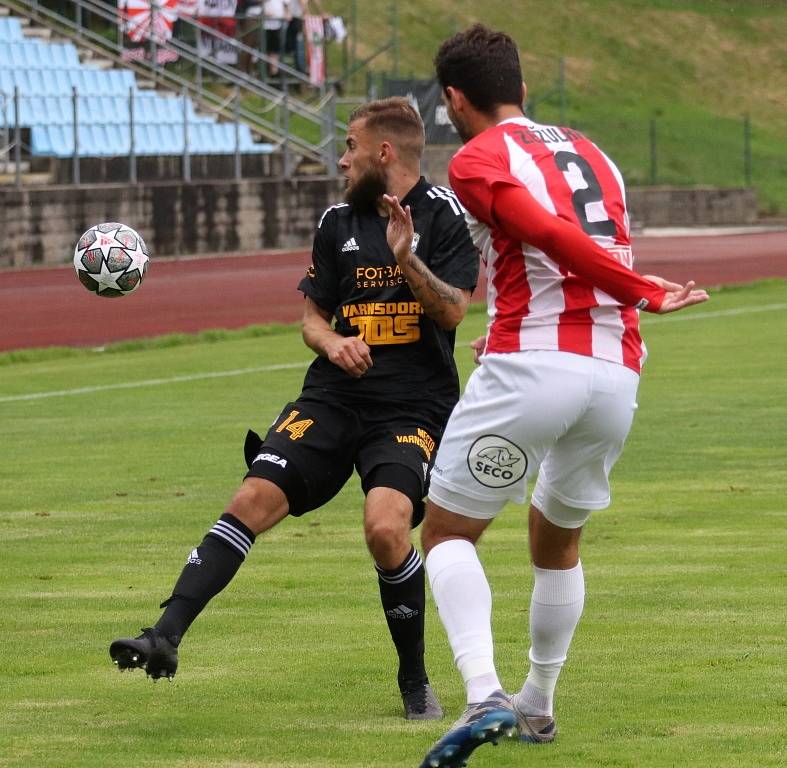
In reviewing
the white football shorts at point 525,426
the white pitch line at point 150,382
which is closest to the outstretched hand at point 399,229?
the white football shorts at point 525,426

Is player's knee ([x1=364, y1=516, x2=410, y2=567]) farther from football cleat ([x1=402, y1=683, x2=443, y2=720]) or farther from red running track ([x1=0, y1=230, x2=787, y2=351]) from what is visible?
red running track ([x1=0, y1=230, x2=787, y2=351])

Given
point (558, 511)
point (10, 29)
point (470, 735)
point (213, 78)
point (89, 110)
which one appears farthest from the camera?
point (213, 78)

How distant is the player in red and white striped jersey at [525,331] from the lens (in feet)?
15.9

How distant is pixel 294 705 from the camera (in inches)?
223

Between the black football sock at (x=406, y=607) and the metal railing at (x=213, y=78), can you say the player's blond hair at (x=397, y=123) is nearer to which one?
the black football sock at (x=406, y=607)

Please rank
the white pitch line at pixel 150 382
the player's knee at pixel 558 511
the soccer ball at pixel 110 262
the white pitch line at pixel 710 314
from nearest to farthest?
the player's knee at pixel 558 511
the soccer ball at pixel 110 262
the white pitch line at pixel 150 382
the white pitch line at pixel 710 314

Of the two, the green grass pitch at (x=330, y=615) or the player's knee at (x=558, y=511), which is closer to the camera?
the player's knee at (x=558, y=511)

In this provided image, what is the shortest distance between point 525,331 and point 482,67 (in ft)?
2.45

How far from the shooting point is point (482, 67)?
4988 millimetres

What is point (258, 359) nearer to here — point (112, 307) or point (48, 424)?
point (48, 424)

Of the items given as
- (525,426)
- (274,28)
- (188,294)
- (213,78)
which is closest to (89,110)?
(213,78)

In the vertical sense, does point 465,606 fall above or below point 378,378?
below

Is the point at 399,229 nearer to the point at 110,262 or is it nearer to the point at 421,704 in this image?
the point at 421,704

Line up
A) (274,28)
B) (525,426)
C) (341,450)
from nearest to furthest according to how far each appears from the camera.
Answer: (525,426) < (341,450) < (274,28)
